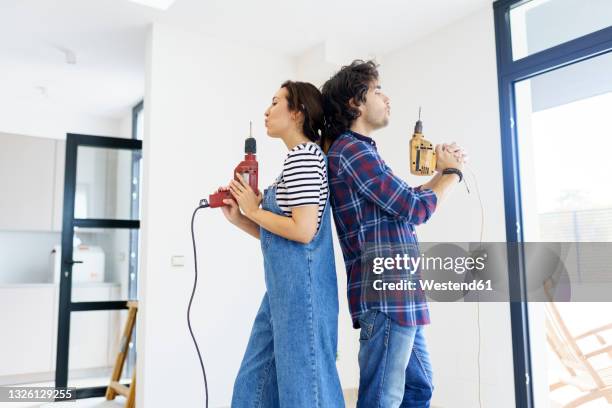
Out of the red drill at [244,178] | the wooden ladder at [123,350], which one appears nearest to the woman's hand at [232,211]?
the red drill at [244,178]

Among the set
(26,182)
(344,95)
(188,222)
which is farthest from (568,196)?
(26,182)

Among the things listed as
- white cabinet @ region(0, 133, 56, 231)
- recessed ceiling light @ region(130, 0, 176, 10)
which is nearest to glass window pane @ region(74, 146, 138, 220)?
white cabinet @ region(0, 133, 56, 231)

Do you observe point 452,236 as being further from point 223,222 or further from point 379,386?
point 379,386

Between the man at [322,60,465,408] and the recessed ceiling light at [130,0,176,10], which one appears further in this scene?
the recessed ceiling light at [130,0,176,10]

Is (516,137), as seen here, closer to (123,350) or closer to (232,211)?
(232,211)

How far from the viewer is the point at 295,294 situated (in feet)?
4.25

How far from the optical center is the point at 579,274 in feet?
9.00

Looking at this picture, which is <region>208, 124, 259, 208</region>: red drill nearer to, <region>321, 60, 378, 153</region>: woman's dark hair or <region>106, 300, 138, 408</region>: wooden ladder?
<region>321, 60, 378, 153</region>: woman's dark hair

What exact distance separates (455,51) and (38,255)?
4.29 m

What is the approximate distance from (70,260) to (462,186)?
2701 millimetres

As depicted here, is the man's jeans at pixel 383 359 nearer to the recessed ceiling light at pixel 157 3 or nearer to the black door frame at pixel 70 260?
the recessed ceiling light at pixel 157 3

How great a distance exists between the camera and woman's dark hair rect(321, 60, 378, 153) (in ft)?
4.86

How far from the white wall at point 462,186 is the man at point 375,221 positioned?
1714 millimetres

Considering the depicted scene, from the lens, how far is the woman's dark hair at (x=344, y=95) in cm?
148
